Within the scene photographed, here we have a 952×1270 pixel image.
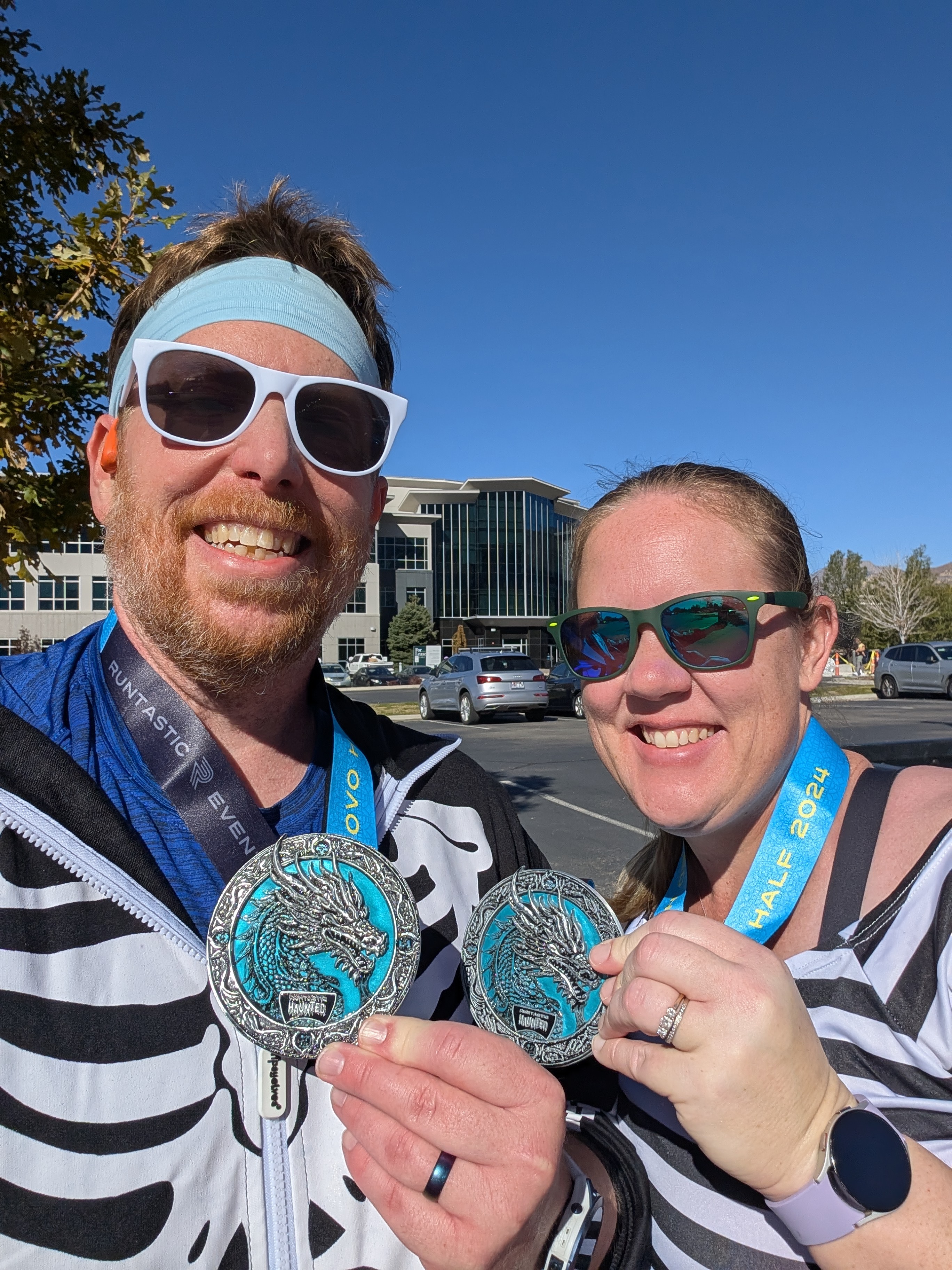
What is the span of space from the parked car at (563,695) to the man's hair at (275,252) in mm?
18978

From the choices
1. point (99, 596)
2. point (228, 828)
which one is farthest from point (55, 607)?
point (228, 828)

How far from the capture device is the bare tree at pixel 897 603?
52594 millimetres

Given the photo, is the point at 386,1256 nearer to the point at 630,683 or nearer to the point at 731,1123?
the point at 731,1123

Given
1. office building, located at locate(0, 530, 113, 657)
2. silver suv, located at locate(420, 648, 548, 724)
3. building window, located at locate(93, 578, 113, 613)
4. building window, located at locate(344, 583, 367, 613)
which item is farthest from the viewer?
building window, located at locate(344, 583, 367, 613)

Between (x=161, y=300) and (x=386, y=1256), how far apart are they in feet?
6.85

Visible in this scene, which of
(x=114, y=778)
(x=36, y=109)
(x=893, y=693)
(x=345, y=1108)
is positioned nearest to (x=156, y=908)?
(x=114, y=778)

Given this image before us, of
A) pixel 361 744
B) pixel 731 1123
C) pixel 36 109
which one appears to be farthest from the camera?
pixel 36 109

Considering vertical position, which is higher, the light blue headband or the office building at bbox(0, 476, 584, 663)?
the office building at bbox(0, 476, 584, 663)

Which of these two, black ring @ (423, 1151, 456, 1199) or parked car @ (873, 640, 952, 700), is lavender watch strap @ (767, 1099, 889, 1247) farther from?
parked car @ (873, 640, 952, 700)

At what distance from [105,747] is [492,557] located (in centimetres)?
6869

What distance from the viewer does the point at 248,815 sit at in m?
1.57

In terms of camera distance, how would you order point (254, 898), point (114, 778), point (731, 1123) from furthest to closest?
1. point (114, 778)
2. point (254, 898)
3. point (731, 1123)

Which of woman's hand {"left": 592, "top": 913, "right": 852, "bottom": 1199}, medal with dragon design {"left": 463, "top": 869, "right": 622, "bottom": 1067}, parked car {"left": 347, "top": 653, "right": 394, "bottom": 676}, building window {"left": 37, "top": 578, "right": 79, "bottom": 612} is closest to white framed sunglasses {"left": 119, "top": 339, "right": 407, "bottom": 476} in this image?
medal with dragon design {"left": 463, "top": 869, "right": 622, "bottom": 1067}

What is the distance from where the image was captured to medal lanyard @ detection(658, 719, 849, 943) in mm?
1641
